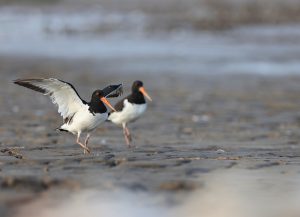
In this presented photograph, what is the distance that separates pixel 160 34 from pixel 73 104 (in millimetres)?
20197

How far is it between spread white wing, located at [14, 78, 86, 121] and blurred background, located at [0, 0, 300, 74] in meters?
10.8

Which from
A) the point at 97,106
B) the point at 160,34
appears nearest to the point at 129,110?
the point at 97,106

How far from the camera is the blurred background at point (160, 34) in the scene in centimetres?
2391

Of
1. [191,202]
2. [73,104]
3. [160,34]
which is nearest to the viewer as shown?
[191,202]

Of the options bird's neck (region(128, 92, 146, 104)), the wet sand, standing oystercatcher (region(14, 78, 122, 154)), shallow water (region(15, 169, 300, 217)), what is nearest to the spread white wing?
standing oystercatcher (region(14, 78, 122, 154))

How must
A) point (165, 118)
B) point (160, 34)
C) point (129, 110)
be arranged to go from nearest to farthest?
1. point (129, 110)
2. point (165, 118)
3. point (160, 34)

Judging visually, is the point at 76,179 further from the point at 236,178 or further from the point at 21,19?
the point at 21,19

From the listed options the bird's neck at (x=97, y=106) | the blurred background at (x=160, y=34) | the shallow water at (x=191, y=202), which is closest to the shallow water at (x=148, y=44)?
the blurred background at (x=160, y=34)

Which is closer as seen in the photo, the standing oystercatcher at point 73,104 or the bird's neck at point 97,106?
the standing oystercatcher at point 73,104

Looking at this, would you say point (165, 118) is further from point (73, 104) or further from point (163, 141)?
point (73, 104)

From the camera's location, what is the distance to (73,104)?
11.4 metres

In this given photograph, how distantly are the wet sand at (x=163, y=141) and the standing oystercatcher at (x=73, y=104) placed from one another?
0.35 metres

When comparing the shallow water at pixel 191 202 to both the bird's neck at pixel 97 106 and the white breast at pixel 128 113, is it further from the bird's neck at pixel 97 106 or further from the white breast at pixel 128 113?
the white breast at pixel 128 113

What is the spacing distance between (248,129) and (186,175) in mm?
5225
